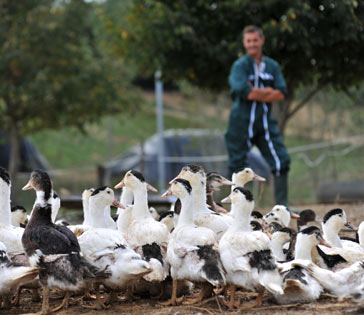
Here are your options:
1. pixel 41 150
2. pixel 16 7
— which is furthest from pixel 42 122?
pixel 41 150

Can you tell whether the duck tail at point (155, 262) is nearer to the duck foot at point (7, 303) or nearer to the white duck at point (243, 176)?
the duck foot at point (7, 303)

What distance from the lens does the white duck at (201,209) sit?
612 cm

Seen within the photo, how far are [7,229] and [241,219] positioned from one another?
216 cm

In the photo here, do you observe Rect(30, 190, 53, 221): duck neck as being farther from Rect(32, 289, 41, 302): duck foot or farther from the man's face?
the man's face

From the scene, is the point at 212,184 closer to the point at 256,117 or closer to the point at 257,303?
the point at 256,117

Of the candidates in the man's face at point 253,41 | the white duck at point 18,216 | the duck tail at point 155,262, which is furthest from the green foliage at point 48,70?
the duck tail at point 155,262

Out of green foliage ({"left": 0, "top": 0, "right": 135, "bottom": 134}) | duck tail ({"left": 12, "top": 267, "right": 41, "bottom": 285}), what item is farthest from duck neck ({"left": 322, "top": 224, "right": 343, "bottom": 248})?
green foliage ({"left": 0, "top": 0, "right": 135, "bottom": 134})

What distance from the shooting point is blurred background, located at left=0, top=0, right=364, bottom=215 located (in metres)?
10.4

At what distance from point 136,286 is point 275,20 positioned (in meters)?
6.04

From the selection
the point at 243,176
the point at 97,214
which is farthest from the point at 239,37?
the point at 97,214

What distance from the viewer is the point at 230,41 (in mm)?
10852

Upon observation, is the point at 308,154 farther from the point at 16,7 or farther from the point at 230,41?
the point at 16,7

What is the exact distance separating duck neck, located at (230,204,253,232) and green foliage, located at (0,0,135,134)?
36.6 ft

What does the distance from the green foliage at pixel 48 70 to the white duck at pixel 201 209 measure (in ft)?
32.9
